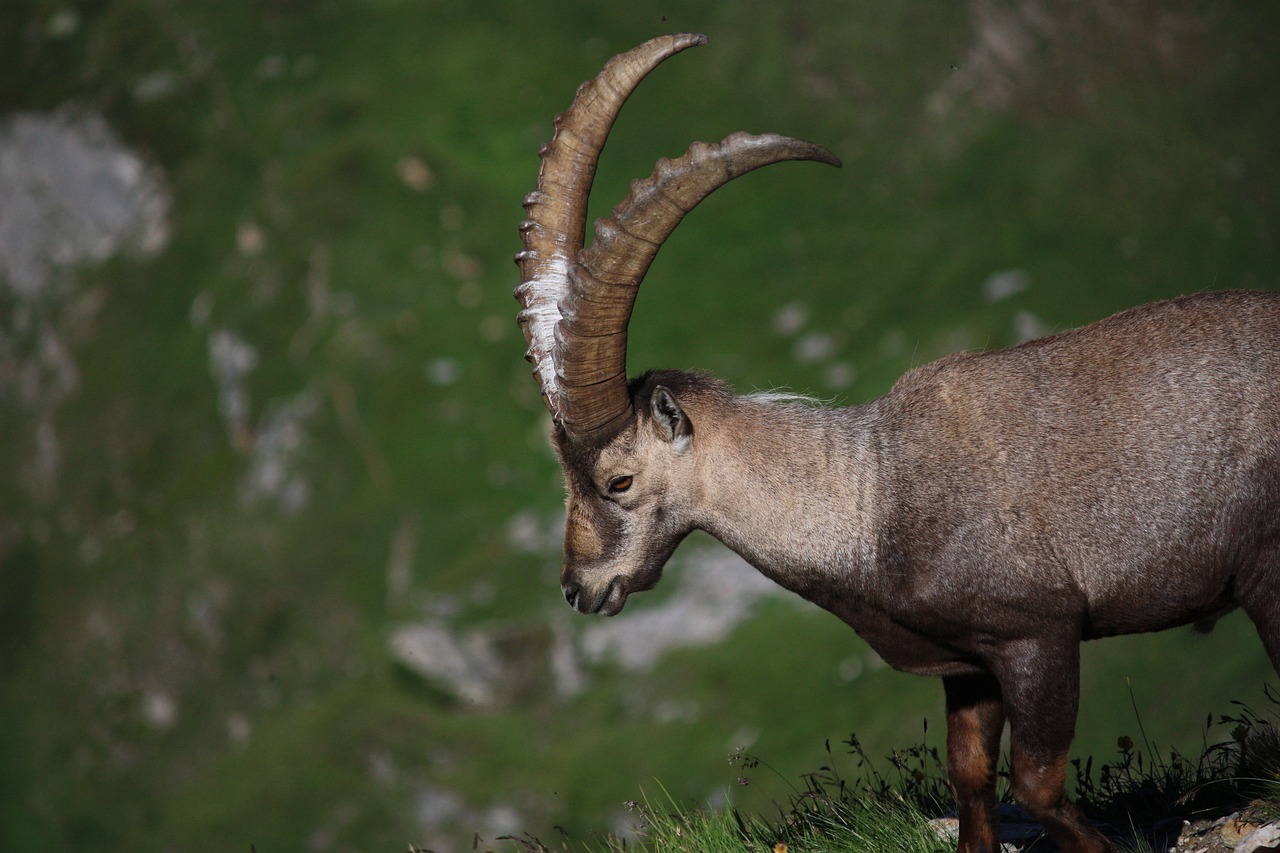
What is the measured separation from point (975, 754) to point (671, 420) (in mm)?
2642

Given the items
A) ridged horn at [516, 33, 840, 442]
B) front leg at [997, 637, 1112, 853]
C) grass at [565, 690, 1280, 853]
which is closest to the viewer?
ridged horn at [516, 33, 840, 442]

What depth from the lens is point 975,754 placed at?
7.30 metres

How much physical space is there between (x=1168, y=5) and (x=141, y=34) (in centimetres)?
2085

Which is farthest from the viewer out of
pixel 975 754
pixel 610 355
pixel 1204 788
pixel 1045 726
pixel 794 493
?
pixel 1204 788

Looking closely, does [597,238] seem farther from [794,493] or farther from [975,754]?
[975,754]

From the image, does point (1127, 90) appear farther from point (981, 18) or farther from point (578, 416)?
point (578, 416)

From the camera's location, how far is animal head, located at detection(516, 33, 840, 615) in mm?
6586

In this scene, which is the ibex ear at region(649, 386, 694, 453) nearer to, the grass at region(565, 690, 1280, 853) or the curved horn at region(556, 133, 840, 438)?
the curved horn at region(556, 133, 840, 438)

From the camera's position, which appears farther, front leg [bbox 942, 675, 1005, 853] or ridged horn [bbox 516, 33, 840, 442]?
front leg [bbox 942, 675, 1005, 853]

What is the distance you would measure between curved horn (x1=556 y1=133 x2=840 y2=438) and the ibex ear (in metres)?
0.18

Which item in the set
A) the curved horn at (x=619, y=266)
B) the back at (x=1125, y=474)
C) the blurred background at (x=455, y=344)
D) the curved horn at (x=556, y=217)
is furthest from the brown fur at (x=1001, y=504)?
the blurred background at (x=455, y=344)

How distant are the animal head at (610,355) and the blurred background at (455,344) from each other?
8720 millimetres

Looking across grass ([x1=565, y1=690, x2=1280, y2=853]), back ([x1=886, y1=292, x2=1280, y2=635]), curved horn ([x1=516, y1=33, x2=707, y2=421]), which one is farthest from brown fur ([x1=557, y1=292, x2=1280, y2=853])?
curved horn ([x1=516, y1=33, x2=707, y2=421])

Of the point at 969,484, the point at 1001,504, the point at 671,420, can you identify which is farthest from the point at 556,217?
the point at 1001,504
